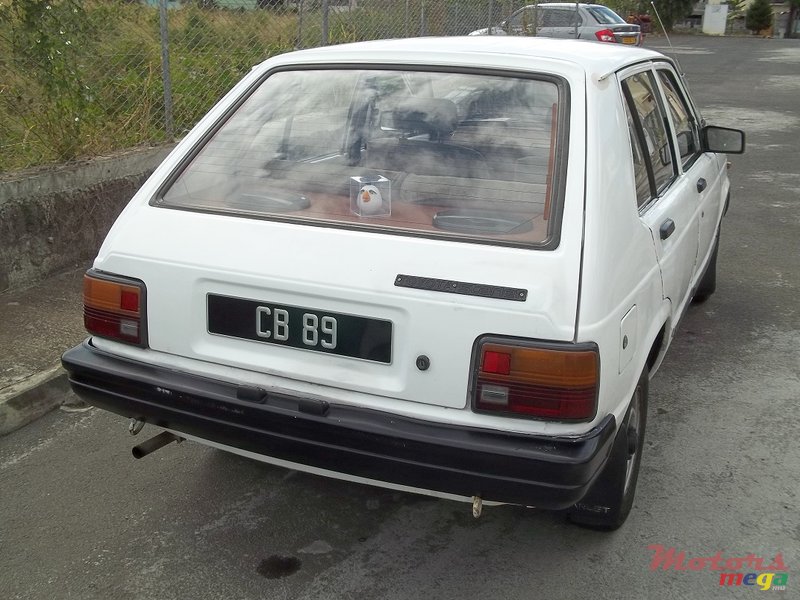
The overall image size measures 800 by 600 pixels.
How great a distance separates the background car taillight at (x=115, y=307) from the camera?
2768 millimetres

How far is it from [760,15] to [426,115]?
4387 cm

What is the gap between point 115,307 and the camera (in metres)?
2.81

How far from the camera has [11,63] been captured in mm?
5594

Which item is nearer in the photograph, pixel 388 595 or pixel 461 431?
pixel 461 431

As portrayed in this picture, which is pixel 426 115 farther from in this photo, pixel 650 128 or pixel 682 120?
pixel 682 120

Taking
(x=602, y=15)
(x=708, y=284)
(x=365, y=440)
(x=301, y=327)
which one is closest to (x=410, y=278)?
(x=301, y=327)

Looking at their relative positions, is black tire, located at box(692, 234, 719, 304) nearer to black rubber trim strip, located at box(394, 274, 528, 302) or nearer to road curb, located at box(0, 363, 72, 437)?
black rubber trim strip, located at box(394, 274, 528, 302)

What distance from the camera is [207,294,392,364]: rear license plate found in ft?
8.13

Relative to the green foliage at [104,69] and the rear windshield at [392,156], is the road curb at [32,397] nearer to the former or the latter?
the rear windshield at [392,156]

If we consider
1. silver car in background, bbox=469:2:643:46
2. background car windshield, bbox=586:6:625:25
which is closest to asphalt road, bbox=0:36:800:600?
silver car in background, bbox=469:2:643:46

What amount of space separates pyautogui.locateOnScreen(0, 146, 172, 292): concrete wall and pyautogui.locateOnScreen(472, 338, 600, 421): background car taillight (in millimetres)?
3805

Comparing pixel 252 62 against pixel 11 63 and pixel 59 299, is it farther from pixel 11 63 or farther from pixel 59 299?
pixel 59 299

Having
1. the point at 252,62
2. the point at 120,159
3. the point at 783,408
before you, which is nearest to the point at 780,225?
the point at 783,408

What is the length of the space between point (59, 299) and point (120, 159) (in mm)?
1226
